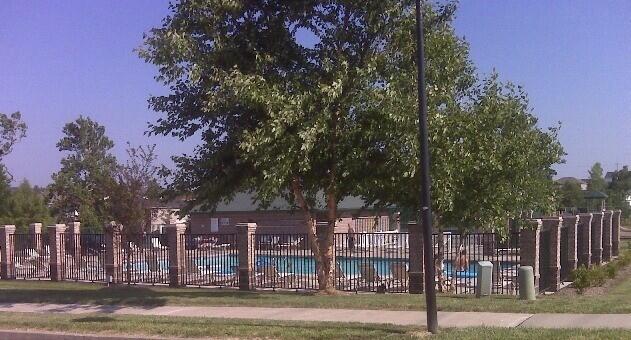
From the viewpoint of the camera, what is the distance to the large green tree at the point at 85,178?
110 feet

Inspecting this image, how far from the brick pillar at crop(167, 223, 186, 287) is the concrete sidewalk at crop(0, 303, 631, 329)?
17.1 feet

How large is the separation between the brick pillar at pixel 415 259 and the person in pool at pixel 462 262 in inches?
136

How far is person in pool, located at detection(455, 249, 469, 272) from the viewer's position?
23.2 m

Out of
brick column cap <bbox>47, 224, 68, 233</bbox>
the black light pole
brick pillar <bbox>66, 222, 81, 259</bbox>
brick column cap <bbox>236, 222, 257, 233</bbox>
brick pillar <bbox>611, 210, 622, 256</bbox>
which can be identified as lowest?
brick pillar <bbox>611, 210, 622, 256</bbox>

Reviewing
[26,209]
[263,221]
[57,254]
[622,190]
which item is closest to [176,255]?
[57,254]

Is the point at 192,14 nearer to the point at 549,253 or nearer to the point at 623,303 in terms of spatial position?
the point at 623,303

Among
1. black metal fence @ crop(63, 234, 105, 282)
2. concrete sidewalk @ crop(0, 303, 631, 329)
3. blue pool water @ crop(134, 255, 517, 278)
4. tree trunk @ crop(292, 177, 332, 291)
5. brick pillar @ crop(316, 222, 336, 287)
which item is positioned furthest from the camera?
black metal fence @ crop(63, 234, 105, 282)

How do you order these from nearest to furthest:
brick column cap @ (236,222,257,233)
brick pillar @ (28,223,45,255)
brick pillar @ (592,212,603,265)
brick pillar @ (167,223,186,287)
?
brick column cap @ (236,222,257,233) → brick pillar @ (167,223,186,287) → brick pillar @ (28,223,45,255) → brick pillar @ (592,212,603,265)

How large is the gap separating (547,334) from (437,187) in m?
5.35

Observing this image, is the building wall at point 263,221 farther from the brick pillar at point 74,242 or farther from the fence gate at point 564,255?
the fence gate at point 564,255

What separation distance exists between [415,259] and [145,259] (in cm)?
963

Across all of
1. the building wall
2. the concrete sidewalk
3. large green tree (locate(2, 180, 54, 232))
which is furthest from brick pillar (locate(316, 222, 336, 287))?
large green tree (locate(2, 180, 54, 232))

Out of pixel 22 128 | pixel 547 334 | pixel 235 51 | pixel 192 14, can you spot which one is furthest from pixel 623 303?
pixel 22 128

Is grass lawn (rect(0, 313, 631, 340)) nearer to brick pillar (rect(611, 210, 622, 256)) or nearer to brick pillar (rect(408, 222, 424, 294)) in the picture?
brick pillar (rect(408, 222, 424, 294))
